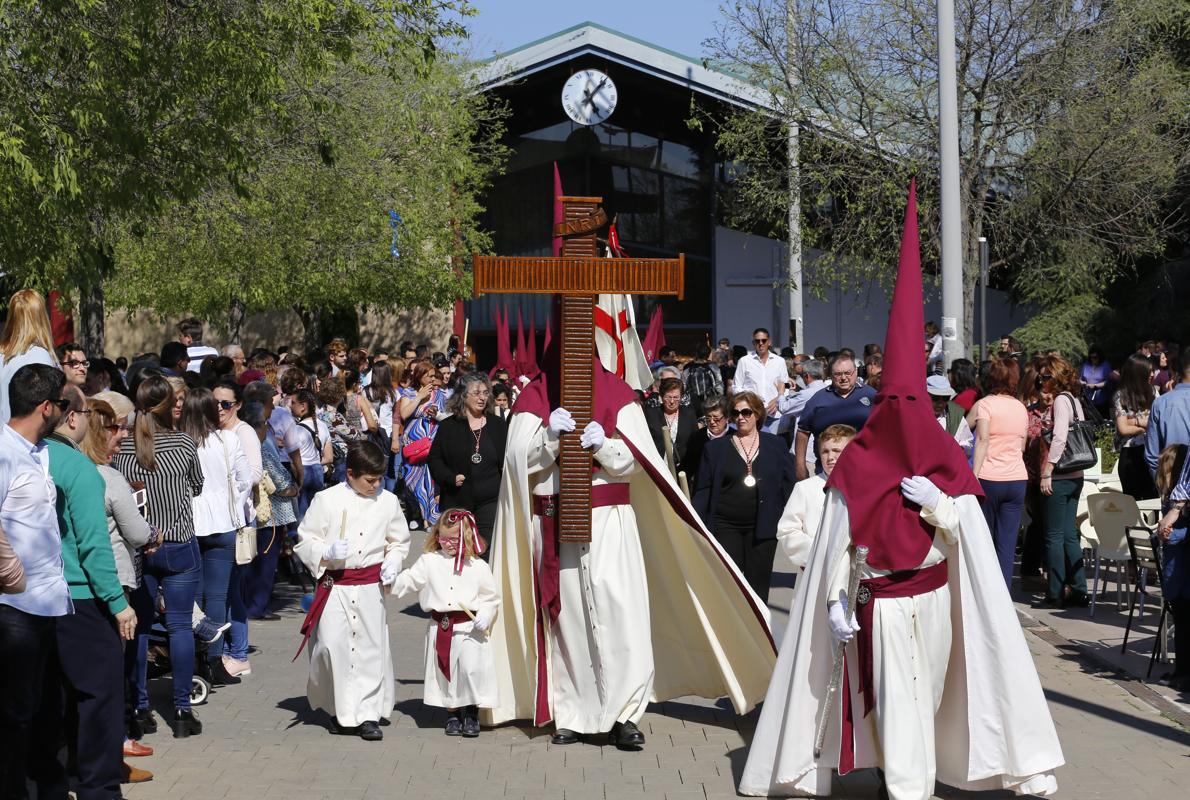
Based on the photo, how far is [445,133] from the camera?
27766 millimetres

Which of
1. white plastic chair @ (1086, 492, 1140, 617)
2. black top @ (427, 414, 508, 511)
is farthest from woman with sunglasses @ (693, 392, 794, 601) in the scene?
white plastic chair @ (1086, 492, 1140, 617)

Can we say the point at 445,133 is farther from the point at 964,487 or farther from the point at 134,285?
the point at 964,487

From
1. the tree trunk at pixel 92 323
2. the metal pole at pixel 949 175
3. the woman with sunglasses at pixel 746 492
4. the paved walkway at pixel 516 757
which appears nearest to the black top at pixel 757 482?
the woman with sunglasses at pixel 746 492

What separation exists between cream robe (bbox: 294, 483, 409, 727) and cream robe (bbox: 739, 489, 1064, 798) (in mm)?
2206

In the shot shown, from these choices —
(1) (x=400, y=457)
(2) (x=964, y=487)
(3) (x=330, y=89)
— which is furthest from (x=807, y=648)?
(3) (x=330, y=89)

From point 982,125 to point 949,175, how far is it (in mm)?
5155

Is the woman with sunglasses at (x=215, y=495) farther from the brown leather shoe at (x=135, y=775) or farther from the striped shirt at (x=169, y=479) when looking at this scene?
the brown leather shoe at (x=135, y=775)

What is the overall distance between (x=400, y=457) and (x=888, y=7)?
8948mm

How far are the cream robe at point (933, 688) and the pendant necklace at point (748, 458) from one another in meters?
3.06

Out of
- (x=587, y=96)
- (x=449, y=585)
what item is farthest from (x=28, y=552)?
(x=587, y=96)

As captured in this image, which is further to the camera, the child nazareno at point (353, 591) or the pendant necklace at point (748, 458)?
the pendant necklace at point (748, 458)

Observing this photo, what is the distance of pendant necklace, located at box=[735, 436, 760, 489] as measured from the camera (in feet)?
32.5

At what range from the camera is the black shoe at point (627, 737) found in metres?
7.77

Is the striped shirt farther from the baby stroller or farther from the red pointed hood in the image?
the red pointed hood
